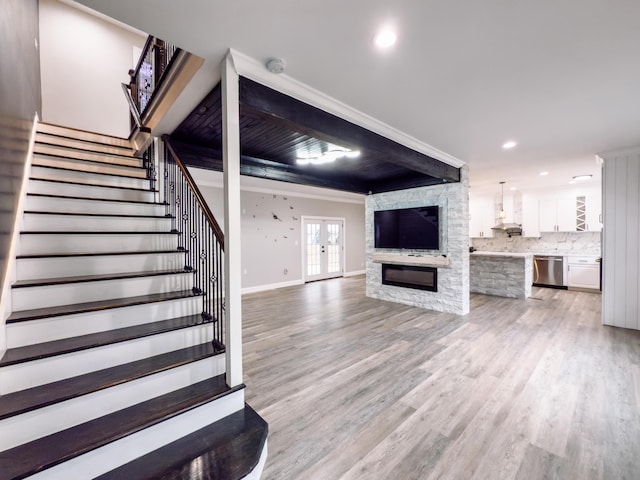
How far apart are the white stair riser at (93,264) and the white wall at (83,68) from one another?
175 inches

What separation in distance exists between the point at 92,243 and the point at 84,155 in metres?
1.71

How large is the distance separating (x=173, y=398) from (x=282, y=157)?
3281 mm

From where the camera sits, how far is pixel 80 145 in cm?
361

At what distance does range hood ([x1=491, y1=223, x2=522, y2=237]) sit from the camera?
7613 mm

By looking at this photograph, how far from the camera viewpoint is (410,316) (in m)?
4.84

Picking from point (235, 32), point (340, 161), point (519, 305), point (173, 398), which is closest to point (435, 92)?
point (235, 32)

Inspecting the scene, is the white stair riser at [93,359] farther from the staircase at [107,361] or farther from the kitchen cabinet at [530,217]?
the kitchen cabinet at [530,217]

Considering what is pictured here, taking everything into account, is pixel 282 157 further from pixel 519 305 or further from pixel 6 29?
pixel 519 305

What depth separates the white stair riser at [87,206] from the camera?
2.59 metres

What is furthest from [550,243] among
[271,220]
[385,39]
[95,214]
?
[95,214]

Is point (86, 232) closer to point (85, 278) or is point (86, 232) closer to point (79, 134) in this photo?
point (85, 278)

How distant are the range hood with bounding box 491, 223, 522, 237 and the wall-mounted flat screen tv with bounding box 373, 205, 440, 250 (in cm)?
401

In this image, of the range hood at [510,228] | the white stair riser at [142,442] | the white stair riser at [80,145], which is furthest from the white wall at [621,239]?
the white stair riser at [80,145]

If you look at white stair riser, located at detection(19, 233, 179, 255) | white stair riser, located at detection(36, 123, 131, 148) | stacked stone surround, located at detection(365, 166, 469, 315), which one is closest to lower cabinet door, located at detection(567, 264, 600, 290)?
stacked stone surround, located at detection(365, 166, 469, 315)
